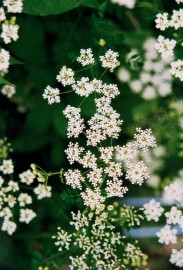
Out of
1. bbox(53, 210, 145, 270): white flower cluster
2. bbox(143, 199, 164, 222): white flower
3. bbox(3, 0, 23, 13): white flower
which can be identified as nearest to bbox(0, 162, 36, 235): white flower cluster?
bbox(53, 210, 145, 270): white flower cluster

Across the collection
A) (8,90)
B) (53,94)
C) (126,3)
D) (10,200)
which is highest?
(126,3)

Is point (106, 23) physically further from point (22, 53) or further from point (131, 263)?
point (131, 263)

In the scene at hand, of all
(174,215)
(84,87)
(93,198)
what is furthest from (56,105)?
(174,215)

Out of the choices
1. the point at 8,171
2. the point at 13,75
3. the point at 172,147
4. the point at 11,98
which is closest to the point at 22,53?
the point at 13,75

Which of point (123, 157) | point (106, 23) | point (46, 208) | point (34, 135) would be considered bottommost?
point (123, 157)

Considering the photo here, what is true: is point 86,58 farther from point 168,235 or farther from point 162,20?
point 168,235

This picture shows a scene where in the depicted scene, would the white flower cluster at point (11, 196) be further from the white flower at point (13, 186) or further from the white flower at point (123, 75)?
the white flower at point (123, 75)
